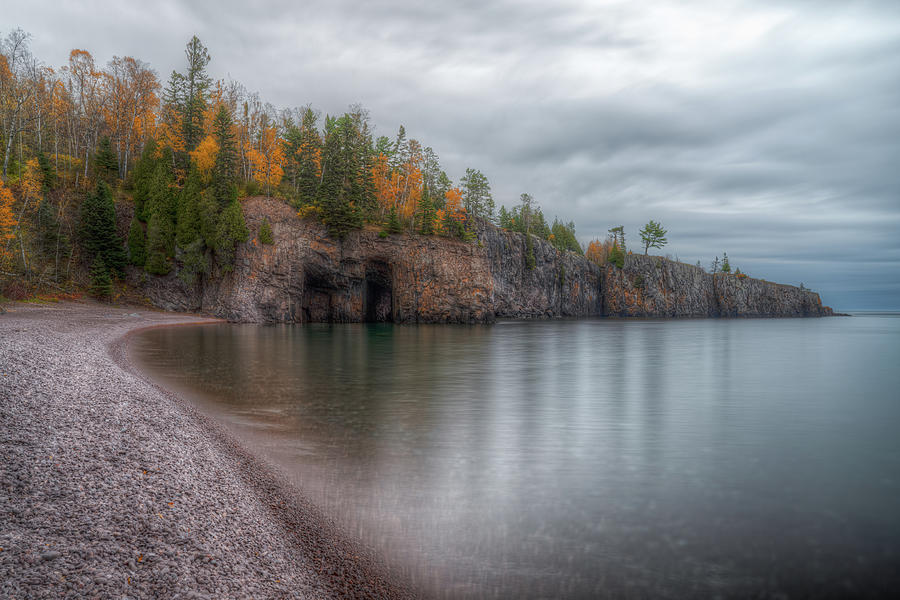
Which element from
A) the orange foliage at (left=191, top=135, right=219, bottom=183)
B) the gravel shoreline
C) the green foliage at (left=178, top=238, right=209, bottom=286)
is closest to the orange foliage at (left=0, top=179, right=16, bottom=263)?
the green foliage at (left=178, top=238, right=209, bottom=286)

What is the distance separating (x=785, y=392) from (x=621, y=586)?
18.1 m

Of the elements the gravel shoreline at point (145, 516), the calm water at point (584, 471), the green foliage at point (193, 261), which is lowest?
the calm water at point (584, 471)

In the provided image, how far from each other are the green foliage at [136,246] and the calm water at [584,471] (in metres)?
31.6

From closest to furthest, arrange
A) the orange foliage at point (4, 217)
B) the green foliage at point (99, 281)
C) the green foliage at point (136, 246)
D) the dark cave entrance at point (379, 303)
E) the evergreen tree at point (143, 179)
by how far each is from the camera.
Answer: the orange foliage at point (4, 217)
the green foliage at point (99, 281)
the green foliage at point (136, 246)
the evergreen tree at point (143, 179)
the dark cave entrance at point (379, 303)

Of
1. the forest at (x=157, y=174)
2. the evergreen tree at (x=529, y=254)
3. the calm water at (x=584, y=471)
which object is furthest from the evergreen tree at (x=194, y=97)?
the evergreen tree at (x=529, y=254)

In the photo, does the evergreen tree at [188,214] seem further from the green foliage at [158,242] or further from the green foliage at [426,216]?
the green foliage at [426,216]

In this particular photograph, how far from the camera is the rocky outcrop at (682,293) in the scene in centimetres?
10756

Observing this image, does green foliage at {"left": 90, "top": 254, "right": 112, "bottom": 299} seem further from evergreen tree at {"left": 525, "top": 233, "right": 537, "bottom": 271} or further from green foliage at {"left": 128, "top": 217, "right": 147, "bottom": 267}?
evergreen tree at {"left": 525, "top": 233, "right": 537, "bottom": 271}

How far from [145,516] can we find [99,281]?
4791cm

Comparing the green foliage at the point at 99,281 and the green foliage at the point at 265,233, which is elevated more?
the green foliage at the point at 265,233

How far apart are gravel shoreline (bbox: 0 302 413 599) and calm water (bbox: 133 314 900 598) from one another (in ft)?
2.34

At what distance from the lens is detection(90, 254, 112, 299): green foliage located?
41.4 m

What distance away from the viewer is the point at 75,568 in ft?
11.6

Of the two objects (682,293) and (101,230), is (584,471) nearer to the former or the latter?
(101,230)
